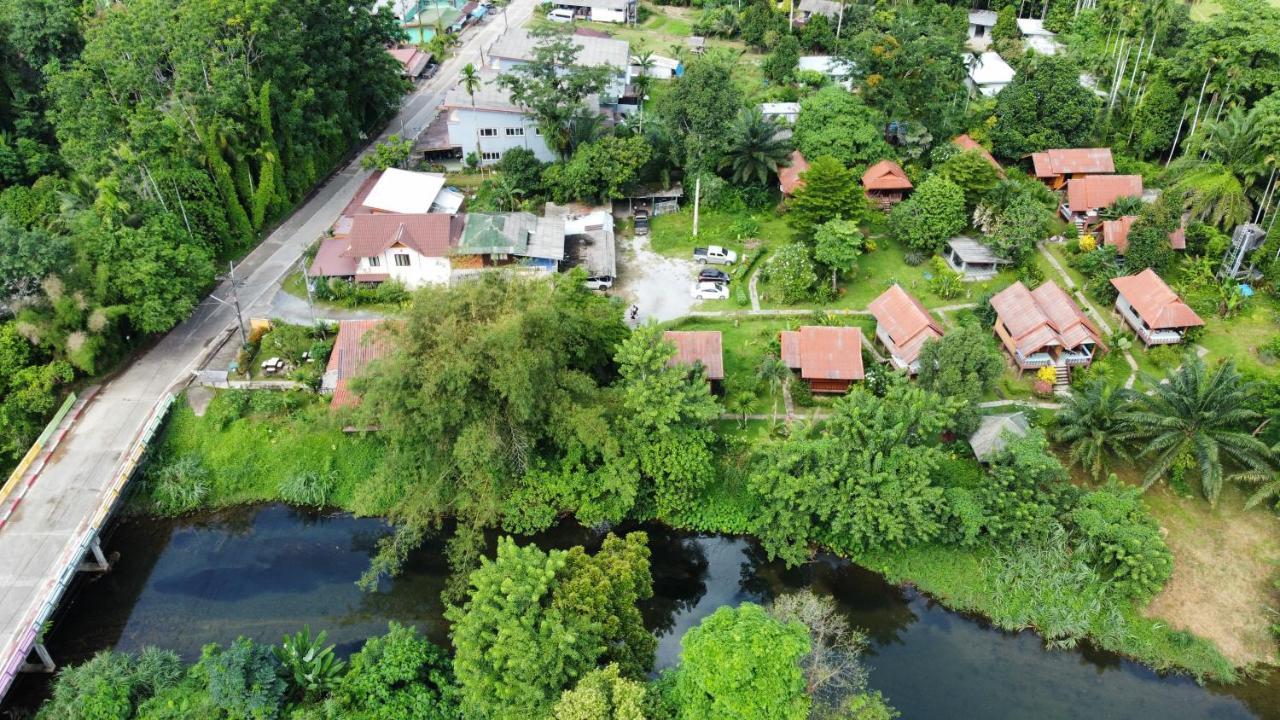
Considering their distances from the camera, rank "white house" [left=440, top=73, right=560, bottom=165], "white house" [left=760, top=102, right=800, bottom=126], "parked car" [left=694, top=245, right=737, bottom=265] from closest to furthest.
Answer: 1. "parked car" [left=694, top=245, right=737, bottom=265]
2. "white house" [left=440, top=73, right=560, bottom=165]
3. "white house" [left=760, top=102, right=800, bottom=126]

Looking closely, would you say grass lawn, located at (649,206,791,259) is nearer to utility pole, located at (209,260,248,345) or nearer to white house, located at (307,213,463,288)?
white house, located at (307,213,463,288)

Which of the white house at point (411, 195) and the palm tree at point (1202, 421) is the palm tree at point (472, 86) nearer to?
the white house at point (411, 195)

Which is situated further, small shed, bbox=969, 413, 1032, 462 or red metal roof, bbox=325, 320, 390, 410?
red metal roof, bbox=325, 320, 390, 410

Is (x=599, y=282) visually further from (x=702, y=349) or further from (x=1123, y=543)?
(x=1123, y=543)

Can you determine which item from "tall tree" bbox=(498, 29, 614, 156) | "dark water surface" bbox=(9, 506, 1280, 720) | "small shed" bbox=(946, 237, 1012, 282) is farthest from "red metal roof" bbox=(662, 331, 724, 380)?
"tall tree" bbox=(498, 29, 614, 156)

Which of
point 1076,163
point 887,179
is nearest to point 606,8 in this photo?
point 887,179

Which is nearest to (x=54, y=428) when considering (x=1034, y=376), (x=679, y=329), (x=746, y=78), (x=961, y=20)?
(x=679, y=329)

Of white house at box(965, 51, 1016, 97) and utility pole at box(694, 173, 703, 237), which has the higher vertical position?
white house at box(965, 51, 1016, 97)

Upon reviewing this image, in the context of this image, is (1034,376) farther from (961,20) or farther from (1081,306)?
(961,20)
